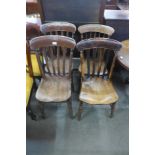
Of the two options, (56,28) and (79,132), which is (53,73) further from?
(79,132)

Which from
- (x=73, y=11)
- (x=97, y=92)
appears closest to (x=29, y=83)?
(x=97, y=92)

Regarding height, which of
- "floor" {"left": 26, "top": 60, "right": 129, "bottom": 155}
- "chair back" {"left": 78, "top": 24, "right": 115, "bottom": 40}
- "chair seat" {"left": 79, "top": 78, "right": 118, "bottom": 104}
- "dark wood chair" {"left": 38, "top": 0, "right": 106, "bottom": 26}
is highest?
"dark wood chair" {"left": 38, "top": 0, "right": 106, "bottom": 26}

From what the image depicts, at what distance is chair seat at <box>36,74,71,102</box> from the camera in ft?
6.23

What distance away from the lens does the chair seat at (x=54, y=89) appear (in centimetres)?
190

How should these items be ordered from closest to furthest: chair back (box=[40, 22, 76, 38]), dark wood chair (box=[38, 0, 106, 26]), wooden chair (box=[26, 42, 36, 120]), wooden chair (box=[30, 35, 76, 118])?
wooden chair (box=[30, 35, 76, 118]) → wooden chair (box=[26, 42, 36, 120]) → chair back (box=[40, 22, 76, 38]) → dark wood chair (box=[38, 0, 106, 26])

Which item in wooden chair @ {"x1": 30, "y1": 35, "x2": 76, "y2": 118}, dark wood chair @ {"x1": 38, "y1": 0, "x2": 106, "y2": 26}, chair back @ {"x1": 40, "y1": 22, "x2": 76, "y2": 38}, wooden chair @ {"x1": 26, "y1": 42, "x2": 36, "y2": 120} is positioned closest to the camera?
wooden chair @ {"x1": 30, "y1": 35, "x2": 76, "y2": 118}

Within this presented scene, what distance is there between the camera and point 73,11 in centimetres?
246

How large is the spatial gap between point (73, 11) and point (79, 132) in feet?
4.69

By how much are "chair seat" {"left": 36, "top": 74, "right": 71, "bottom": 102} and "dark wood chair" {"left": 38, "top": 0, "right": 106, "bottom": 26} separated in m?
0.84

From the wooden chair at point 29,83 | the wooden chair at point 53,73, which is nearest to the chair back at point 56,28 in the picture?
the wooden chair at point 53,73

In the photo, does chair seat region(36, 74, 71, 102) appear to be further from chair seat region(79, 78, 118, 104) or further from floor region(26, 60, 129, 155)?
floor region(26, 60, 129, 155)

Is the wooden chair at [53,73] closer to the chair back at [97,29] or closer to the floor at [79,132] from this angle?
the floor at [79,132]

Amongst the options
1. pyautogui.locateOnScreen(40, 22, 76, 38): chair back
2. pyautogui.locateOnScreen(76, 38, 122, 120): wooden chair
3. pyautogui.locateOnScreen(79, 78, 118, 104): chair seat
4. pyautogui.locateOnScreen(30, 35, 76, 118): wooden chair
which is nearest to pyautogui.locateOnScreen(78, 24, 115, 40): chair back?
pyautogui.locateOnScreen(40, 22, 76, 38): chair back
